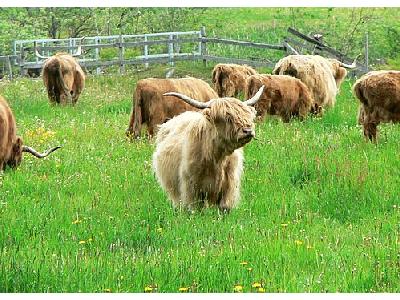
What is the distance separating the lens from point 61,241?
650 cm

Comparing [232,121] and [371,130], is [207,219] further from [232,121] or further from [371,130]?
[371,130]

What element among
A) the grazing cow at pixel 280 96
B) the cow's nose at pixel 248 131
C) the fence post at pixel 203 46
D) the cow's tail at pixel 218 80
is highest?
the cow's nose at pixel 248 131

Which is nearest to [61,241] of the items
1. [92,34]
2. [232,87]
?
[232,87]

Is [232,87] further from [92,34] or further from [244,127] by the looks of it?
[92,34]

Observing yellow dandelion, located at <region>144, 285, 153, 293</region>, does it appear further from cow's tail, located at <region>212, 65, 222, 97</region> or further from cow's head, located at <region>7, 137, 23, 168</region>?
cow's tail, located at <region>212, 65, 222, 97</region>

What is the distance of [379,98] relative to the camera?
35.2 ft

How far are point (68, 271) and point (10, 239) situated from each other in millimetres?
1294

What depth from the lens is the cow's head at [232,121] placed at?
23.3 feet

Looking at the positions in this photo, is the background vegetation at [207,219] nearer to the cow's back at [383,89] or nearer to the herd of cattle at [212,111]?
the herd of cattle at [212,111]

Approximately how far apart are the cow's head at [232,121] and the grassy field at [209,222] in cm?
66

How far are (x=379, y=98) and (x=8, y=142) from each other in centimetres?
454

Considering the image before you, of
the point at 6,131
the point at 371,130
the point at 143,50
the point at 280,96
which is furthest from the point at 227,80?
the point at 143,50

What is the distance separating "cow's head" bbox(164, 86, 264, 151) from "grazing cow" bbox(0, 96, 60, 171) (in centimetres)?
237

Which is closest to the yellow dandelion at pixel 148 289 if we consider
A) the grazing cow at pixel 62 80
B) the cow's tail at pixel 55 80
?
the grazing cow at pixel 62 80
